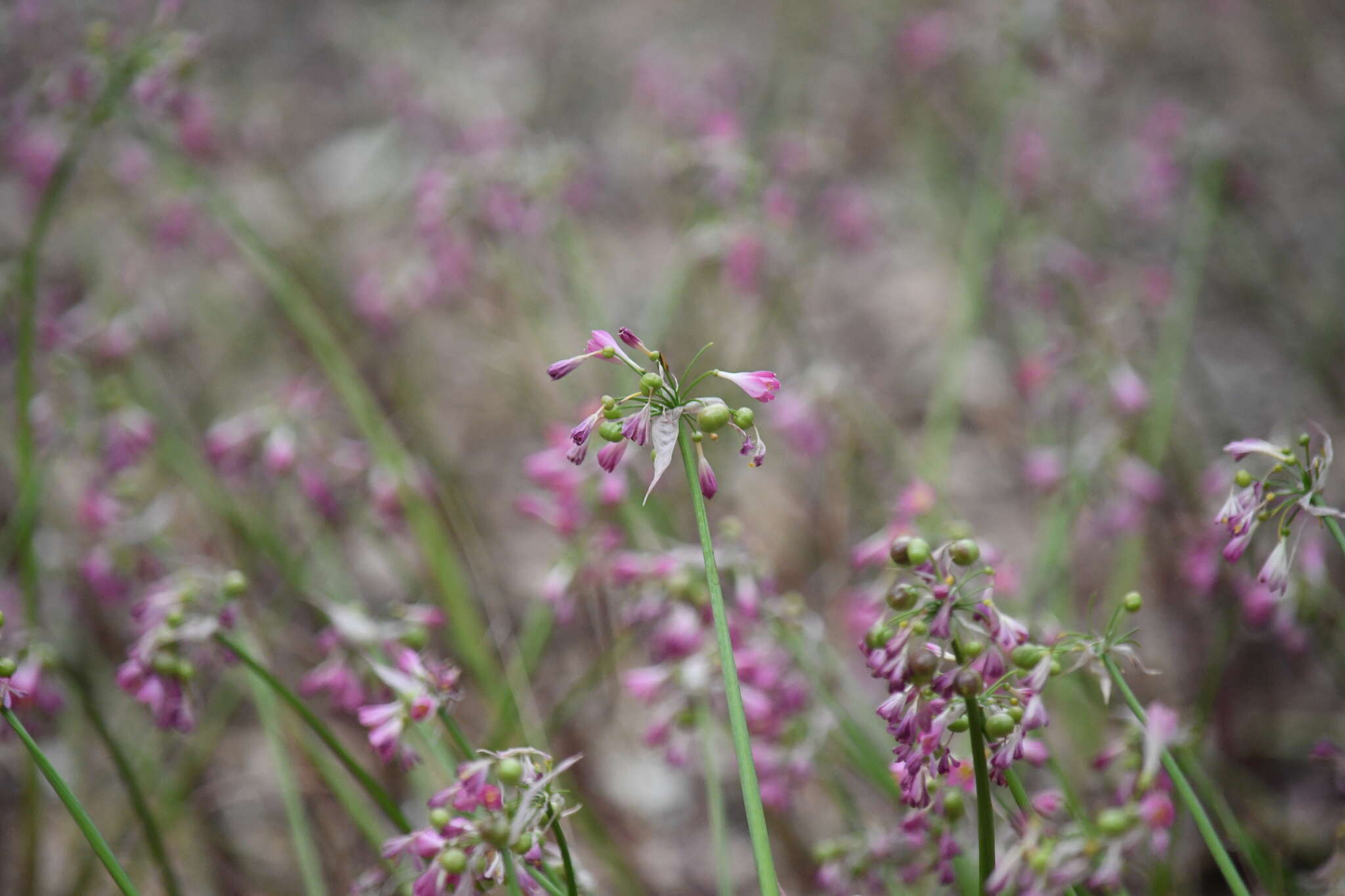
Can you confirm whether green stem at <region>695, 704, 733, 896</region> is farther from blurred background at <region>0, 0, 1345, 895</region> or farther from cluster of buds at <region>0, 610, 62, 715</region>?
cluster of buds at <region>0, 610, 62, 715</region>

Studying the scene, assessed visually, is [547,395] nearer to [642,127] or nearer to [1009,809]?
[642,127]

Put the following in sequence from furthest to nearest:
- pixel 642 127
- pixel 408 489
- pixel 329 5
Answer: pixel 329 5 → pixel 642 127 → pixel 408 489

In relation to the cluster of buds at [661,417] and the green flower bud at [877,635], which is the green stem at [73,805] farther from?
the green flower bud at [877,635]

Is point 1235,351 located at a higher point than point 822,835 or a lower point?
higher

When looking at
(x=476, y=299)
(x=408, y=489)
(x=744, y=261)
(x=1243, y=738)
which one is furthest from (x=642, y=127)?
(x=1243, y=738)

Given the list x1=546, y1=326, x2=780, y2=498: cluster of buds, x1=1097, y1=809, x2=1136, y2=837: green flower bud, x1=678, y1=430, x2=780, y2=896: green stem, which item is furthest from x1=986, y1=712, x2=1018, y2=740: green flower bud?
x1=546, y1=326, x2=780, y2=498: cluster of buds

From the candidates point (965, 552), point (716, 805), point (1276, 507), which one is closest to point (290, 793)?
point (716, 805)

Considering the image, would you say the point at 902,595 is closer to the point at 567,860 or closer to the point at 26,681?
the point at 567,860
